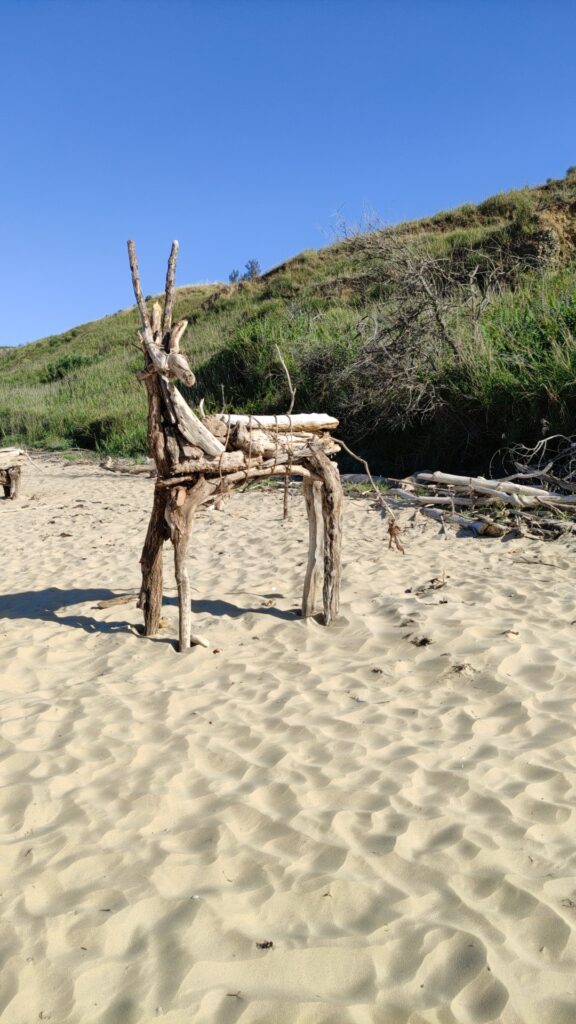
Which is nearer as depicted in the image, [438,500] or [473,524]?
[473,524]

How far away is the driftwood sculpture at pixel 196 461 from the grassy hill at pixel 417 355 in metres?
5.55

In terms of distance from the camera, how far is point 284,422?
18.4 feet

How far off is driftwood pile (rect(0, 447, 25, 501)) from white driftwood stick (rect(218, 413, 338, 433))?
8.77 m

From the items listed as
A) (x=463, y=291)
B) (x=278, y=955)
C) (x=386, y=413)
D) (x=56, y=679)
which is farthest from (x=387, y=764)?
(x=463, y=291)

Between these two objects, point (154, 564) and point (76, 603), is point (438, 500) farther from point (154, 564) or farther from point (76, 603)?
point (154, 564)

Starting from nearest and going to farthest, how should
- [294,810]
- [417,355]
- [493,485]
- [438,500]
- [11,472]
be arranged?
[294,810] → [493,485] → [438,500] → [417,355] → [11,472]

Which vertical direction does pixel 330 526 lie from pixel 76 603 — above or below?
above

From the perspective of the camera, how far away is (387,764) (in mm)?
3736

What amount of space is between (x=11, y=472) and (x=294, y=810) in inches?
446

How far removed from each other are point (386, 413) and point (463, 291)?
324 centimetres

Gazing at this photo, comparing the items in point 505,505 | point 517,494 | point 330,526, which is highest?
point 330,526

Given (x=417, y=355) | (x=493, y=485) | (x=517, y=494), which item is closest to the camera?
(x=517, y=494)

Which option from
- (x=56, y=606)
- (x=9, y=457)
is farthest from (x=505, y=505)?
(x=9, y=457)

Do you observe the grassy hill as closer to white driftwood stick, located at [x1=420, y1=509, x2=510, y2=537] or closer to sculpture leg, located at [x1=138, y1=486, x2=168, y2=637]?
white driftwood stick, located at [x1=420, y1=509, x2=510, y2=537]
